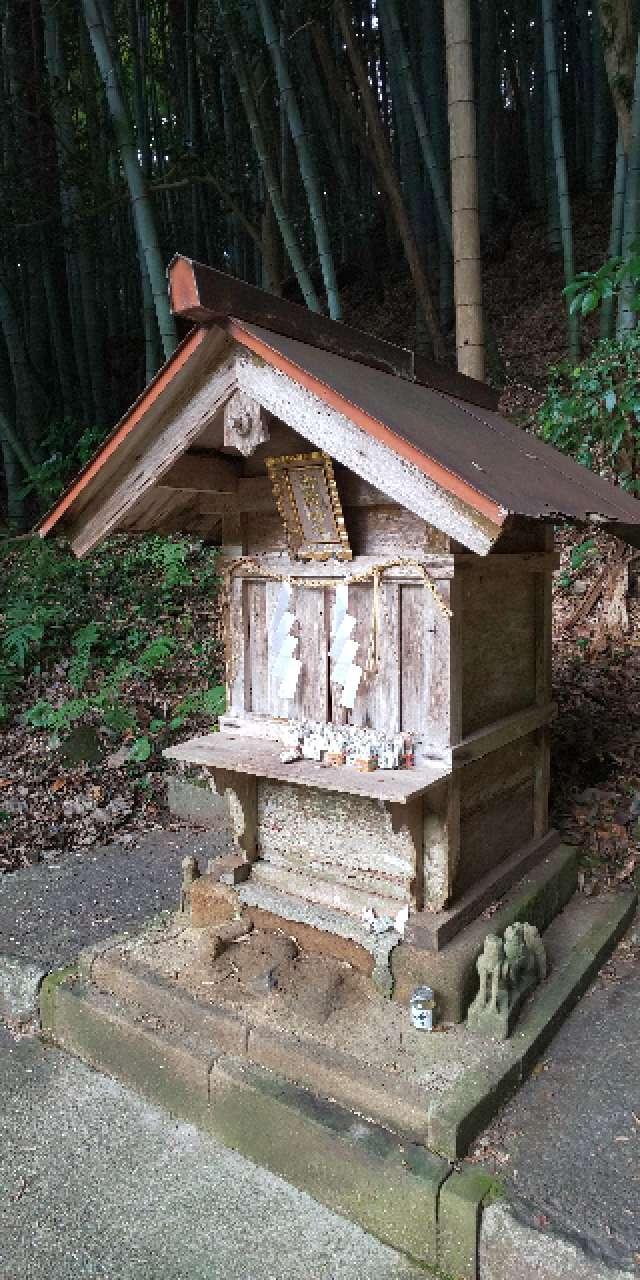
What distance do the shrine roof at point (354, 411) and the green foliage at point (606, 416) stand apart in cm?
257

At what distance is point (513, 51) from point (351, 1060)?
22219 mm

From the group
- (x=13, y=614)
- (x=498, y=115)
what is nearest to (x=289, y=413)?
(x=13, y=614)

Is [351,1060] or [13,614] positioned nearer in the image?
[351,1060]

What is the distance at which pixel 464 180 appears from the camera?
4.86m

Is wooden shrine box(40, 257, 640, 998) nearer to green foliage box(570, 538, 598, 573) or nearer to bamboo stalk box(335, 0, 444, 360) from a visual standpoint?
green foliage box(570, 538, 598, 573)

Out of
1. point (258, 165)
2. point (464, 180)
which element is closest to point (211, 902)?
point (464, 180)

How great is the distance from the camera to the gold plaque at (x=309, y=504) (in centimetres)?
328

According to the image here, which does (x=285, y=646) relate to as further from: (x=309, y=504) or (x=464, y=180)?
A: (x=464, y=180)

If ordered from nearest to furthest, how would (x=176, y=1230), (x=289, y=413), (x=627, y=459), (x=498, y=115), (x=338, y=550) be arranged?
(x=176, y=1230), (x=289, y=413), (x=338, y=550), (x=627, y=459), (x=498, y=115)

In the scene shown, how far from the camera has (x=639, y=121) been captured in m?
7.54

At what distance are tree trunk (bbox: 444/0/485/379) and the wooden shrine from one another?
1.23 metres

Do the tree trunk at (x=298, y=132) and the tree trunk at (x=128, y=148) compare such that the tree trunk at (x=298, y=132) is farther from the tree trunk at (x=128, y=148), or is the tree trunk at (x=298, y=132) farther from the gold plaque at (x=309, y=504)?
the gold plaque at (x=309, y=504)

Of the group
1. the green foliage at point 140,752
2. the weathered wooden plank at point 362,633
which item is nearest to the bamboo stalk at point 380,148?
the green foliage at point 140,752

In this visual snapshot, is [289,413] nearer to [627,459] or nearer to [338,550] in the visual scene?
[338,550]
